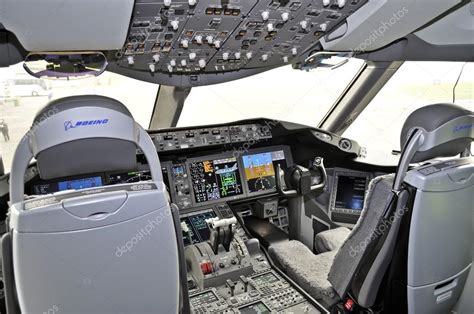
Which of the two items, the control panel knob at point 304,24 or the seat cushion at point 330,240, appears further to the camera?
the seat cushion at point 330,240

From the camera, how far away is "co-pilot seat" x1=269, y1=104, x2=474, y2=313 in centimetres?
138

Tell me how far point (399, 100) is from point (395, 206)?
2.06 meters

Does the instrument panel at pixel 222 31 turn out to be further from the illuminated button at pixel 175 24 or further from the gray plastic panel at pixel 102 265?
the gray plastic panel at pixel 102 265

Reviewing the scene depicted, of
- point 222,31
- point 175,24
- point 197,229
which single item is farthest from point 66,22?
point 197,229

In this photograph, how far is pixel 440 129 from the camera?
4.36 feet

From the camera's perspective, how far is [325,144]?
2.85 m

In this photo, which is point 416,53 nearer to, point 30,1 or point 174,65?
point 174,65

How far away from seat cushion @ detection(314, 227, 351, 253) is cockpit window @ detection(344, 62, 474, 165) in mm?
671

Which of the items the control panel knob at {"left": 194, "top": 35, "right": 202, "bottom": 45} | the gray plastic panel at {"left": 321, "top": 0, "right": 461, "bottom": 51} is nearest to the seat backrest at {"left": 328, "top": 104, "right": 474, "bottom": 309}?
the gray plastic panel at {"left": 321, "top": 0, "right": 461, "bottom": 51}

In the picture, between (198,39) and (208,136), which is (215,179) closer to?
(208,136)

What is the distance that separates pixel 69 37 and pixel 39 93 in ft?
3.88

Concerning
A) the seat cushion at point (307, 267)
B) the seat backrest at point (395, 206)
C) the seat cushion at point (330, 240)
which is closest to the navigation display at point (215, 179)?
the seat cushion at point (307, 267)

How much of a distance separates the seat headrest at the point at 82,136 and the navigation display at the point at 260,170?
181 cm

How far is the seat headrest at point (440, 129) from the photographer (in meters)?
1.34
